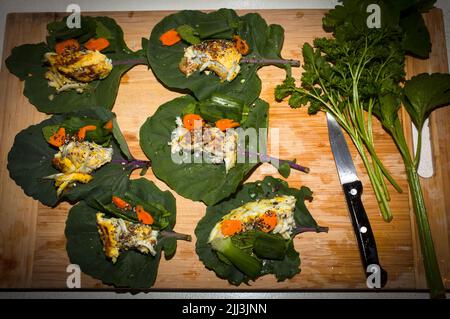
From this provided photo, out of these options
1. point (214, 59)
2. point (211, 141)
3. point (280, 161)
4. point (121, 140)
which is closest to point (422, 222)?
point (280, 161)

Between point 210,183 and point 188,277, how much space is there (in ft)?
1.72

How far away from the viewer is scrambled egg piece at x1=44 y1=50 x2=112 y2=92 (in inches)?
78.9

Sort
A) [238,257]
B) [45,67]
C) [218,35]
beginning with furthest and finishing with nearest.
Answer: [45,67], [218,35], [238,257]

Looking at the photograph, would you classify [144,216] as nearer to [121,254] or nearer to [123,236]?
[123,236]

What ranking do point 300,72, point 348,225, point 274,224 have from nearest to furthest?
1. point 274,224
2. point 348,225
3. point 300,72

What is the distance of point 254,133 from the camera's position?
1960mm

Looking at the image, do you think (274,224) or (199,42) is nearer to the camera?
(274,224)

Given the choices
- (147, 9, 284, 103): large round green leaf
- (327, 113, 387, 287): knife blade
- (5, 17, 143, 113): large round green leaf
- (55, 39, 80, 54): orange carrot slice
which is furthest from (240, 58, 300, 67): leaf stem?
(55, 39, 80, 54): orange carrot slice

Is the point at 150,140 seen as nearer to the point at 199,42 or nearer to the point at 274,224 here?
the point at 199,42

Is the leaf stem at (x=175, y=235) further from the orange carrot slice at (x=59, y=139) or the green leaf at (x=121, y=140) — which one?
the orange carrot slice at (x=59, y=139)

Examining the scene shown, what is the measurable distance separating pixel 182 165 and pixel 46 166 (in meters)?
0.78

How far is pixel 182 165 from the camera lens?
1956 mm

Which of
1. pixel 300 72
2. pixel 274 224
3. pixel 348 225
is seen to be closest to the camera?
pixel 274 224
